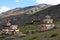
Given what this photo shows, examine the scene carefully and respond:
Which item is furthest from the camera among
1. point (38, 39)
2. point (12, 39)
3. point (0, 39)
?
point (0, 39)

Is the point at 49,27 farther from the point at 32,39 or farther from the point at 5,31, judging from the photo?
the point at 32,39

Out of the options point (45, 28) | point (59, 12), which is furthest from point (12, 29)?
point (59, 12)

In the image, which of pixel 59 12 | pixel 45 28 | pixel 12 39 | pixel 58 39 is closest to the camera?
pixel 58 39

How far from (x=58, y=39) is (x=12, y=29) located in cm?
4433

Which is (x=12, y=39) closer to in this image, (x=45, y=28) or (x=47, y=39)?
(x=47, y=39)

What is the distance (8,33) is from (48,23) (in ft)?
60.7

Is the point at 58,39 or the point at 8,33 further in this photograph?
the point at 8,33

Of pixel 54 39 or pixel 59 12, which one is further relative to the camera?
pixel 59 12

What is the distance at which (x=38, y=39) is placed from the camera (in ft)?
224

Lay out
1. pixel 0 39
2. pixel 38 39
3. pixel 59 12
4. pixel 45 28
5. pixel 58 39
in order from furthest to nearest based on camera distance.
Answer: pixel 59 12 < pixel 45 28 < pixel 0 39 < pixel 38 39 < pixel 58 39

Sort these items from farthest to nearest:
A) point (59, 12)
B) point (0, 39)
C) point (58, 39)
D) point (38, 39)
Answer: point (59, 12) → point (0, 39) → point (38, 39) → point (58, 39)

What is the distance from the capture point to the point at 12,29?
10281 cm

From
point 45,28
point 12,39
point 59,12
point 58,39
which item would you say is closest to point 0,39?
point 12,39

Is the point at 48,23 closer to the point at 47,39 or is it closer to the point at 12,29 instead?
the point at 12,29
